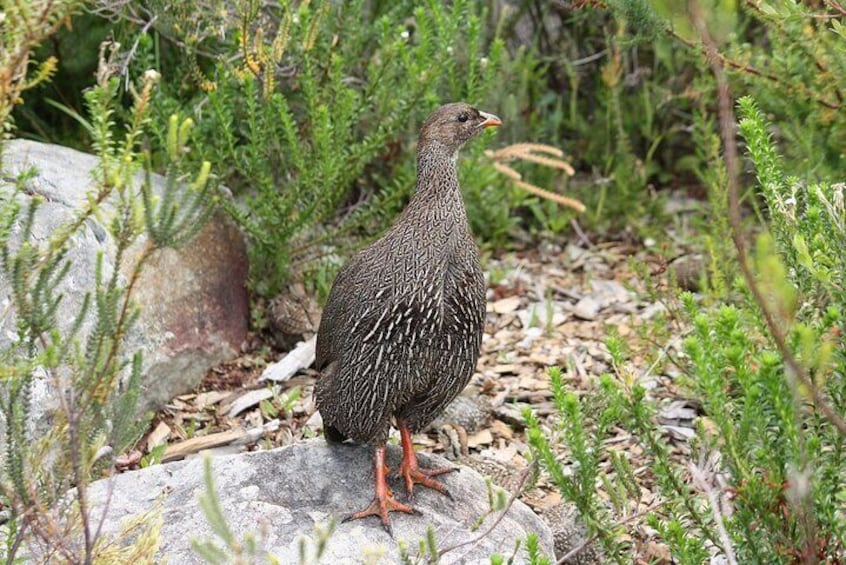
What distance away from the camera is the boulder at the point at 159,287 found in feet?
14.6

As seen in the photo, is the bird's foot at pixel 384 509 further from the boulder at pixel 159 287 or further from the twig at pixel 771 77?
the twig at pixel 771 77

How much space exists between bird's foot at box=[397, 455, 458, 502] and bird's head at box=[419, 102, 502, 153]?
3.66 feet

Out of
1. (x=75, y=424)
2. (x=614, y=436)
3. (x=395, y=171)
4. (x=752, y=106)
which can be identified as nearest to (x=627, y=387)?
(x=752, y=106)

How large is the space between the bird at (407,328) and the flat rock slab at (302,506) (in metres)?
0.08

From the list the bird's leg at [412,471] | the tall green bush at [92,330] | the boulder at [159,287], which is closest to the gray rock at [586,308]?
the boulder at [159,287]

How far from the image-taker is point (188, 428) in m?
Answer: 4.84

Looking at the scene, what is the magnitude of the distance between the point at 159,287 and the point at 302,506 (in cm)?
160

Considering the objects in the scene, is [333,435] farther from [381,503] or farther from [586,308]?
[586,308]

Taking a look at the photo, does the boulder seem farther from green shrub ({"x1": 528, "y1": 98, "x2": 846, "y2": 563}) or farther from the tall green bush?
green shrub ({"x1": 528, "y1": 98, "x2": 846, "y2": 563})

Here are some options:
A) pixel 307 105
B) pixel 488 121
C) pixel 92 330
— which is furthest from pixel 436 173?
pixel 92 330

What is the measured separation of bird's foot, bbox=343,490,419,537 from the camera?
12.2 ft

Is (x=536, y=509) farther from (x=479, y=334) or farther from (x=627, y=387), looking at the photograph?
(x=627, y=387)

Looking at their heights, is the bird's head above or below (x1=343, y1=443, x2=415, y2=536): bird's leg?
above

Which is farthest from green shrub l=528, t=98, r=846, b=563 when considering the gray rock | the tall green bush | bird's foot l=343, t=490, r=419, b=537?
the gray rock
